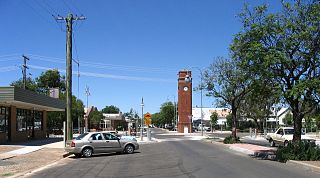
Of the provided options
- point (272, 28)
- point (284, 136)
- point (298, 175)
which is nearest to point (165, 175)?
point (298, 175)

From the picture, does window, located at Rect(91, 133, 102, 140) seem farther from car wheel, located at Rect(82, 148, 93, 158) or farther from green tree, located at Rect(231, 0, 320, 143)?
green tree, located at Rect(231, 0, 320, 143)

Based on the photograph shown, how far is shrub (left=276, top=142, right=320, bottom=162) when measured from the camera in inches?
818

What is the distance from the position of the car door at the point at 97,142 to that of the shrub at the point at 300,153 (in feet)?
34.7

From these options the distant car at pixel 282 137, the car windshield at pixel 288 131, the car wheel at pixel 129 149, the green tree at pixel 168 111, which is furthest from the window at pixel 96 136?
the green tree at pixel 168 111

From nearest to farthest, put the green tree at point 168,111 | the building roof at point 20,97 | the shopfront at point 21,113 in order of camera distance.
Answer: the building roof at point 20,97
the shopfront at point 21,113
the green tree at point 168,111

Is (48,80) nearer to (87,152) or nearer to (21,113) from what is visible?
(21,113)

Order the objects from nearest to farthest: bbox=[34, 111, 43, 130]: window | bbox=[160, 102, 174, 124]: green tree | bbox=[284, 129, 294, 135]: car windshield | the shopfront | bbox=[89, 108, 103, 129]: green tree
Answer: the shopfront < bbox=[284, 129, 294, 135]: car windshield < bbox=[34, 111, 43, 130]: window < bbox=[89, 108, 103, 129]: green tree < bbox=[160, 102, 174, 124]: green tree

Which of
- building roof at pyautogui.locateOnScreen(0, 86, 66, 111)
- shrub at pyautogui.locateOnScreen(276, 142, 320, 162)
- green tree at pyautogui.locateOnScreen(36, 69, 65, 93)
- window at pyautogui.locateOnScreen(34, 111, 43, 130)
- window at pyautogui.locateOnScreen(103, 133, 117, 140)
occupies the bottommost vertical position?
shrub at pyautogui.locateOnScreen(276, 142, 320, 162)

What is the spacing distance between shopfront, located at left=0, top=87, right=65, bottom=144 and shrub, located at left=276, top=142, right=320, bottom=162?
728 inches

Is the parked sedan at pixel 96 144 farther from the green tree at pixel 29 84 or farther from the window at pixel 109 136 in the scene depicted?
the green tree at pixel 29 84

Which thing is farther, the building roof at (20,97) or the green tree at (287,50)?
the building roof at (20,97)

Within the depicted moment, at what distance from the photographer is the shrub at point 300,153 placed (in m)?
20.8

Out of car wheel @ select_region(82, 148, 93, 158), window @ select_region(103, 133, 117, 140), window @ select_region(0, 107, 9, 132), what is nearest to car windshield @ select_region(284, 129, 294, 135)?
window @ select_region(103, 133, 117, 140)

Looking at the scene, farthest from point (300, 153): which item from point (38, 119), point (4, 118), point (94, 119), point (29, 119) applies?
point (94, 119)
